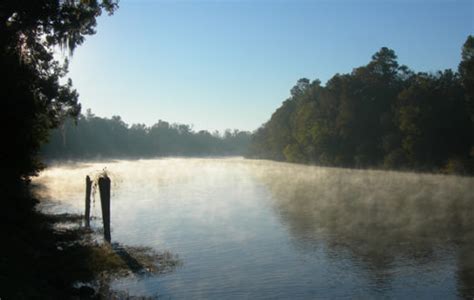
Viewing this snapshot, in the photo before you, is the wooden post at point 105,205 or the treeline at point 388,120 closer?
the wooden post at point 105,205

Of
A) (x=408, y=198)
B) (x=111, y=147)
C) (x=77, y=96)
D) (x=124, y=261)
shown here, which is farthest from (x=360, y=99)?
(x=111, y=147)

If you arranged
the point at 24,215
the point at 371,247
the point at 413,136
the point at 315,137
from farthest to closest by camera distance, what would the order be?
1. the point at 315,137
2. the point at 413,136
3. the point at 24,215
4. the point at 371,247

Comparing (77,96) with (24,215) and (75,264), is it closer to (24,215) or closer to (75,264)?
(24,215)

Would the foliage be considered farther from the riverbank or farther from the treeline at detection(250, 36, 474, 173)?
the treeline at detection(250, 36, 474, 173)

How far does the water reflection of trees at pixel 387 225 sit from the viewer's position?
17.4m

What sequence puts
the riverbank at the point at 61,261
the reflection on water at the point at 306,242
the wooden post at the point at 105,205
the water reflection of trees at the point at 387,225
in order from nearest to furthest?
the riverbank at the point at 61,261
the reflection on water at the point at 306,242
the water reflection of trees at the point at 387,225
the wooden post at the point at 105,205

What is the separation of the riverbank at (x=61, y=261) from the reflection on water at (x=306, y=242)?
3.44ft

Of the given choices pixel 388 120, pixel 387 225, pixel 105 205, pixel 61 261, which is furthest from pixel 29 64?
pixel 388 120

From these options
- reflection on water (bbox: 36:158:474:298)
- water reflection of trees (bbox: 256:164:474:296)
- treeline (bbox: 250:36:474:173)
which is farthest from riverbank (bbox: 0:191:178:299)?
treeline (bbox: 250:36:474:173)

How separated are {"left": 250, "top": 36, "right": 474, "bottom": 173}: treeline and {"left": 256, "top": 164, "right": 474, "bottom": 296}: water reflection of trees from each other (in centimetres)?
2444

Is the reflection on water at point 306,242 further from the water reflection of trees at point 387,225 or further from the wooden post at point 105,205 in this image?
the wooden post at point 105,205

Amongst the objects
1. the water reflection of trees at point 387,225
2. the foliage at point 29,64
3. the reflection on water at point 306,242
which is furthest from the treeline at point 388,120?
the foliage at point 29,64

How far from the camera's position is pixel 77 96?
30.8 m

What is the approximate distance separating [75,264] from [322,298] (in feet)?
26.7
